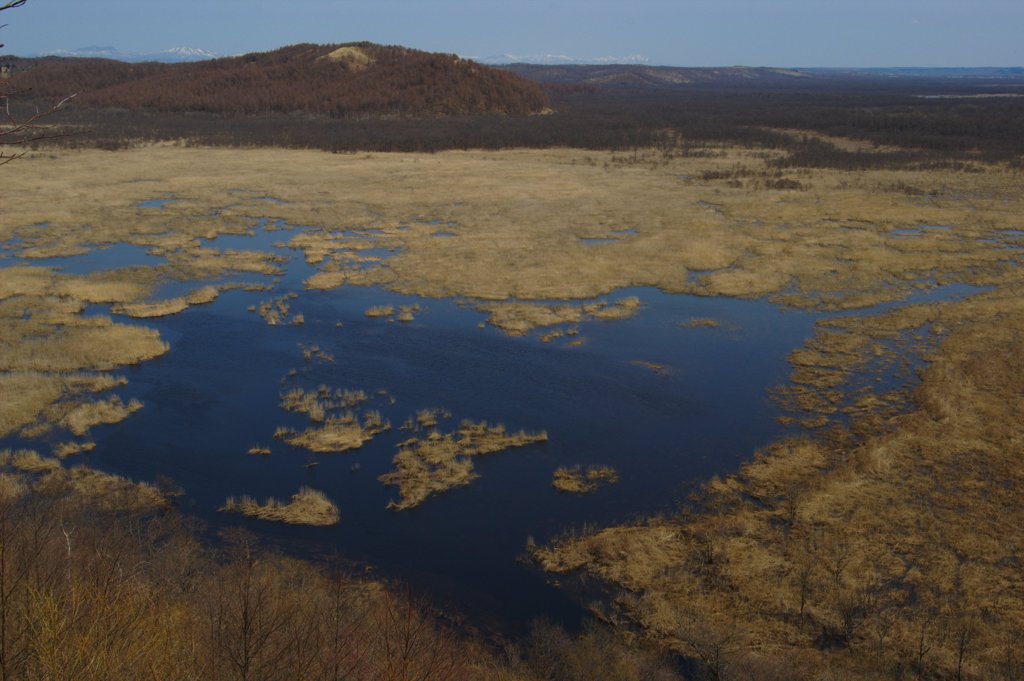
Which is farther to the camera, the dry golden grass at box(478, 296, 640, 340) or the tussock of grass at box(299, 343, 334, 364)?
the dry golden grass at box(478, 296, 640, 340)

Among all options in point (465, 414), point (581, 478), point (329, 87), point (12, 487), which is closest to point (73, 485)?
point (12, 487)

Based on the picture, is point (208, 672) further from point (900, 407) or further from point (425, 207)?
point (425, 207)

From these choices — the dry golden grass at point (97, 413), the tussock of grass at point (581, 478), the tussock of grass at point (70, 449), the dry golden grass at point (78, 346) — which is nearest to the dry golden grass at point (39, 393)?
the dry golden grass at point (97, 413)

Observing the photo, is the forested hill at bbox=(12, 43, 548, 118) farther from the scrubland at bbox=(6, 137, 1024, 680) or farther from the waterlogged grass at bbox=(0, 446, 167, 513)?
the waterlogged grass at bbox=(0, 446, 167, 513)

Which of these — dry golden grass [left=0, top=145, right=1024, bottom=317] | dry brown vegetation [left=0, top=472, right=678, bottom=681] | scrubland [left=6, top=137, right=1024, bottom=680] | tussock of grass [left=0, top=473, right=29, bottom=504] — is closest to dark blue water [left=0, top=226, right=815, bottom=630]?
scrubland [left=6, top=137, right=1024, bottom=680]

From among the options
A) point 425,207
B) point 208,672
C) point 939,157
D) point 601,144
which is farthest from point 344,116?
point 208,672

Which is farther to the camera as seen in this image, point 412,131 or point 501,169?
point 412,131

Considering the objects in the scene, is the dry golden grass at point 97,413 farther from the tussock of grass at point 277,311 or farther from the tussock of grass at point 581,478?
the tussock of grass at point 581,478
